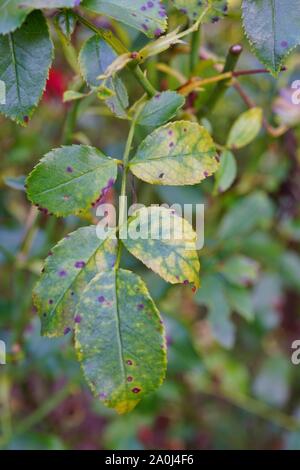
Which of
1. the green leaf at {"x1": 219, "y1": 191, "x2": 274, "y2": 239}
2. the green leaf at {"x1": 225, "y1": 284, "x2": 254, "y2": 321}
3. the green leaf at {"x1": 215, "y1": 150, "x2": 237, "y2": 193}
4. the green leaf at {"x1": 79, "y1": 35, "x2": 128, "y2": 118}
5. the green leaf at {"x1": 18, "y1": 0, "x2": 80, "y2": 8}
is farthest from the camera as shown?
the green leaf at {"x1": 219, "y1": 191, "x2": 274, "y2": 239}

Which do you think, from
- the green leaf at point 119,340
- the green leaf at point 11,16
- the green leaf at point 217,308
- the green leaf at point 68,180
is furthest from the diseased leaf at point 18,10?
the green leaf at point 217,308

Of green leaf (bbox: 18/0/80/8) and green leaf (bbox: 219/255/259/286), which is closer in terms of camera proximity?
green leaf (bbox: 18/0/80/8)

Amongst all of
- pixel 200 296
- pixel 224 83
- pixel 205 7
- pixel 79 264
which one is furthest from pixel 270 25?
pixel 200 296

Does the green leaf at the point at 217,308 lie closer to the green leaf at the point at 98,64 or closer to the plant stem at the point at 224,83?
the plant stem at the point at 224,83

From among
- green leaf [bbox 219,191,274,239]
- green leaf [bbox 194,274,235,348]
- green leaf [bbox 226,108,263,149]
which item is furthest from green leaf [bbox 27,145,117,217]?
green leaf [bbox 219,191,274,239]

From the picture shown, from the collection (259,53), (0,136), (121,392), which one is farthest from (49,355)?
(259,53)

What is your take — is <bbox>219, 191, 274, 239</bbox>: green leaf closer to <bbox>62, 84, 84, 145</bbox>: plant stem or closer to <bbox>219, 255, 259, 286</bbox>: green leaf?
<bbox>219, 255, 259, 286</bbox>: green leaf

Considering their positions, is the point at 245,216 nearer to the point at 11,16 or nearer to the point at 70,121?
the point at 70,121
